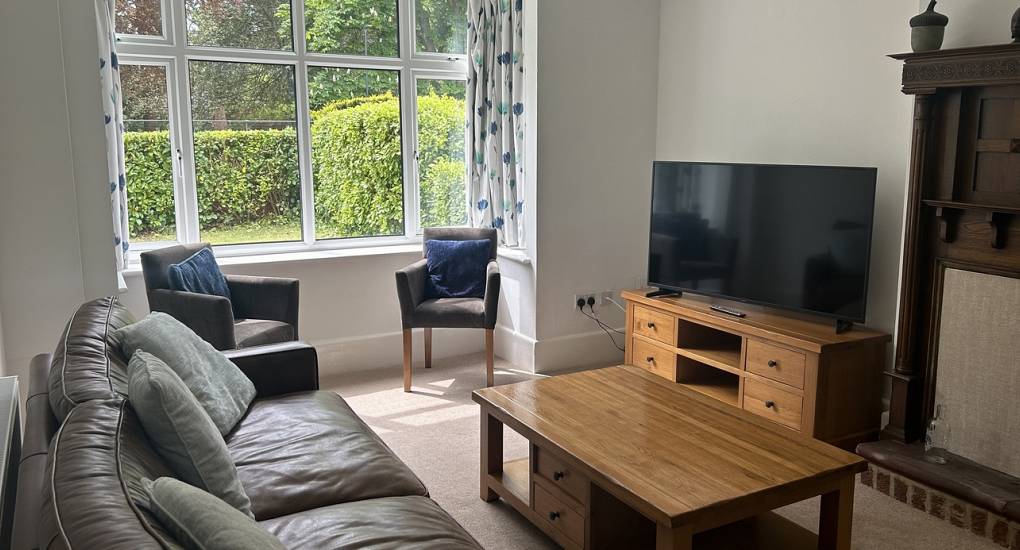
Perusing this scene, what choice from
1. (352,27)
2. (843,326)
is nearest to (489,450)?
(843,326)

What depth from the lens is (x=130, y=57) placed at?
4266mm

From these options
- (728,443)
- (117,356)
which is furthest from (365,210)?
(728,443)

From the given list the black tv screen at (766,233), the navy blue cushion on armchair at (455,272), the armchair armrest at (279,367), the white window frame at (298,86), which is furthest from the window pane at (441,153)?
the armchair armrest at (279,367)

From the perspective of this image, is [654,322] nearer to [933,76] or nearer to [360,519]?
[933,76]

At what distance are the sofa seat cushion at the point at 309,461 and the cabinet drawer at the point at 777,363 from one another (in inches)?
75.9

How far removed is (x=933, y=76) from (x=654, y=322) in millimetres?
1840

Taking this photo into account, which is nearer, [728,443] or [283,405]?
[728,443]

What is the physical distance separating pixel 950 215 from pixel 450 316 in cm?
247

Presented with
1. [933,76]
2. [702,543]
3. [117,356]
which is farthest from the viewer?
[933,76]

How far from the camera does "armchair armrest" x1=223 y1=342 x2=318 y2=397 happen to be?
294cm

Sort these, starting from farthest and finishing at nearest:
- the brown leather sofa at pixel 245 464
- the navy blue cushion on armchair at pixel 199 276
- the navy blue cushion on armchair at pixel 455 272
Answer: the navy blue cushion on armchair at pixel 455 272 < the navy blue cushion on armchair at pixel 199 276 < the brown leather sofa at pixel 245 464

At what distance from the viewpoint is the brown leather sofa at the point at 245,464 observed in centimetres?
131

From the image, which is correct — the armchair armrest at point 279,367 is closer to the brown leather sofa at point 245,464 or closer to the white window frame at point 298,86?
the brown leather sofa at point 245,464

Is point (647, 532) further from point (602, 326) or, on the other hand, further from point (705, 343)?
point (602, 326)
